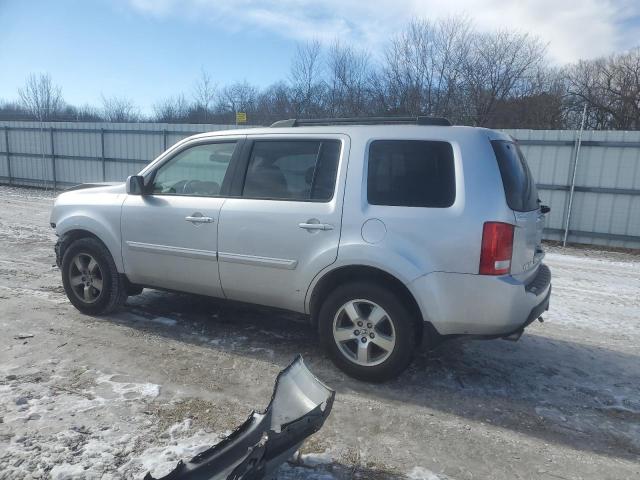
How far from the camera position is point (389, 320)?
3449 mm

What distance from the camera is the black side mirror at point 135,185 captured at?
174 inches

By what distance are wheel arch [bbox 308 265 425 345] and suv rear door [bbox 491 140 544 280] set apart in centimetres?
74

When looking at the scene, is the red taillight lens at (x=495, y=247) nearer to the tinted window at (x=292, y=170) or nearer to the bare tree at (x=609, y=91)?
the tinted window at (x=292, y=170)

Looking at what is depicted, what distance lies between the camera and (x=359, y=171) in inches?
140

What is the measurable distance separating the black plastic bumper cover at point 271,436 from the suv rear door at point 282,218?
2.97 ft

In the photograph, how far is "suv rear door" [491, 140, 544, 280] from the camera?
3238mm

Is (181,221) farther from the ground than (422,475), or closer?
farther from the ground

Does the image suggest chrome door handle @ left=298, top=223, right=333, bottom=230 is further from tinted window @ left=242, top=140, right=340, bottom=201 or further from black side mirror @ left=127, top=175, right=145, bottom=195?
black side mirror @ left=127, top=175, right=145, bottom=195

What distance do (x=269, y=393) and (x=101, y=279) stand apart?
2383 mm

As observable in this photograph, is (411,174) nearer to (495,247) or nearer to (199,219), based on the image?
(495,247)

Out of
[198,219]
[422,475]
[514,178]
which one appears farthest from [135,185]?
[422,475]

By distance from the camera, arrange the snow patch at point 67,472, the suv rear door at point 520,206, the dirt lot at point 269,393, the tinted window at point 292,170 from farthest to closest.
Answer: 1. the tinted window at point 292,170
2. the suv rear door at point 520,206
3. the dirt lot at point 269,393
4. the snow patch at point 67,472

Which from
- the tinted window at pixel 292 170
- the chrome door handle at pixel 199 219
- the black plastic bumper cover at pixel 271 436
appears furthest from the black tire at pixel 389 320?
→ the chrome door handle at pixel 199 219

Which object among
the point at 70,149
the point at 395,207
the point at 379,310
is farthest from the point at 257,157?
the point at 70,149
